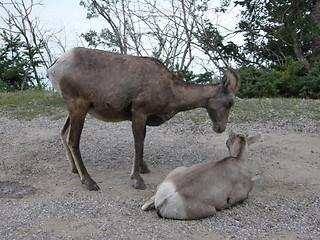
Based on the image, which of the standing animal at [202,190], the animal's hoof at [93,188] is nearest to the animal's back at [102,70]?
the animal's hoof at [93,188]

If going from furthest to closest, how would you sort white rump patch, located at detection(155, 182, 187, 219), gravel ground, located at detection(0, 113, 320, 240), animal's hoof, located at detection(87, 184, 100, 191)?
1. animal's hoof, located at detection(87, 184, 100, 191)
2. white rump patch, located at detection(155, 182, 187, 219)
3. gravel ground, located at detection(0, 113, 320, 240)

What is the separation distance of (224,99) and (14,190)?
3549mm

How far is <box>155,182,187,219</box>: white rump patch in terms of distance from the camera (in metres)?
5.27

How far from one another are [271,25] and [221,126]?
12.5 metres

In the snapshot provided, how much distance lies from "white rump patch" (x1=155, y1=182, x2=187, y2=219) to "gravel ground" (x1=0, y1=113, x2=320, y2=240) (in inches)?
4.7

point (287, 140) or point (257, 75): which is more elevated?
point (257, 75)

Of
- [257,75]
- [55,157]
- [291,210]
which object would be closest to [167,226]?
[291,210]

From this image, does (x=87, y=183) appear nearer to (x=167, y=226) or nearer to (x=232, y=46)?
(x=167, y=226)

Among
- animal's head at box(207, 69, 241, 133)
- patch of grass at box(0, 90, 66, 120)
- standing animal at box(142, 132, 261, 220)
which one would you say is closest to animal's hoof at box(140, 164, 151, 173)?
animal's head at box(207, 69, 241, 133)

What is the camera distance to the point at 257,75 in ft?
50.5

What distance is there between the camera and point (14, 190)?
672 cm

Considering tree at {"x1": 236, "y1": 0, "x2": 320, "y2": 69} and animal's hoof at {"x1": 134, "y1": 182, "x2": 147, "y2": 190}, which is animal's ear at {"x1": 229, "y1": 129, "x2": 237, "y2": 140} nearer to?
animal's hoof at {"x1": 134, "y1": 182, "x2": 147, "y2": 190}

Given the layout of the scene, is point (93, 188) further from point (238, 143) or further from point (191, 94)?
point (238, 143)

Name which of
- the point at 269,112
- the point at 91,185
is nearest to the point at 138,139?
the point at 91,185
